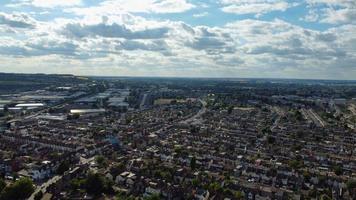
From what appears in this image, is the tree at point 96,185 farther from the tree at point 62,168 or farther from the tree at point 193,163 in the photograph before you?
the tree at point 193,163

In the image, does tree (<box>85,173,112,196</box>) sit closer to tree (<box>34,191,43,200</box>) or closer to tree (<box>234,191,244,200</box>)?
tree (<box>34,191,43,200</box>)

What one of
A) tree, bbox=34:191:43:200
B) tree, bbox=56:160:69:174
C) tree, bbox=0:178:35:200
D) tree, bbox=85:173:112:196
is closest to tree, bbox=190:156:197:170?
tree, bbox=85:173:112:196

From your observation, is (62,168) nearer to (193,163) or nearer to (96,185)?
(96,185)

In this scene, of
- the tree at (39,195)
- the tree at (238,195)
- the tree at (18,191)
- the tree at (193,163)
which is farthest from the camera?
the tree at (193,163)

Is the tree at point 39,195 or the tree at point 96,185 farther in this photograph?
the tree at point 96,185

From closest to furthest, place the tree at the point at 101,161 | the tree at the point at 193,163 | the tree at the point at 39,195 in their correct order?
1. the tree at the point at 39,195
2. the tree at the point at 193,163
3. the tree at the point at 101,161

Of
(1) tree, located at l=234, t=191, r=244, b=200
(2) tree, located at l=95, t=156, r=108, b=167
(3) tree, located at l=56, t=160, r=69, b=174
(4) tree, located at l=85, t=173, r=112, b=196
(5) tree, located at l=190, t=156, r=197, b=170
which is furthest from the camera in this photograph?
(2) tree, located at l=95, t=156, r=108, b=167

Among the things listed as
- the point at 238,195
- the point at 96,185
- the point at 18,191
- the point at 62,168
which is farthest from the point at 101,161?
the point at 238,195

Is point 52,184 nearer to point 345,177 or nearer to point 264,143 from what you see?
point 345,177

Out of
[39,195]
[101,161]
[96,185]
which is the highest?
[96,185]

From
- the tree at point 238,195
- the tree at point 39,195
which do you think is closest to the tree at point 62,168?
the tree at point 39,195
